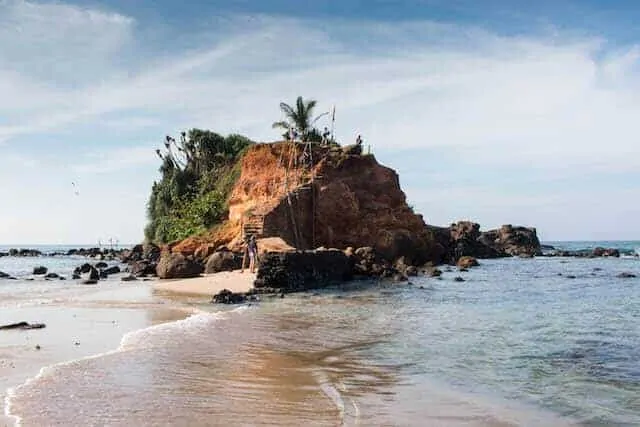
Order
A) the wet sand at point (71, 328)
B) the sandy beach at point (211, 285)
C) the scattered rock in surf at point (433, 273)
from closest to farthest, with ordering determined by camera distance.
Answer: the wet sand at point (71, 328) → the sandy beach at point (211, 285) → the scattered rock in surf at point (433, 273)

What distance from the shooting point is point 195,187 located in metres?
55.8

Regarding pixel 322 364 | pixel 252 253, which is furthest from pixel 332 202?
pixel 322 364

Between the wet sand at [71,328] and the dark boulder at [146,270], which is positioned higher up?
the dark boulder at [146,270]

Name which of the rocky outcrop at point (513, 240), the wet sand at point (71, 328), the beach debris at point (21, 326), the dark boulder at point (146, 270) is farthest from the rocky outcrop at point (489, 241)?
the beach debris at point (21, 326)

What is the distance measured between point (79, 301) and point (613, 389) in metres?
16.0

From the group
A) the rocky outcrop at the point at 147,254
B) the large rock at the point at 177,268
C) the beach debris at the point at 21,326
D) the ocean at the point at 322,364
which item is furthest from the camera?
the rocky outcrop at the point at 147,254

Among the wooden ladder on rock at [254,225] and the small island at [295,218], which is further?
the wooden ladder on rock at [254,225]

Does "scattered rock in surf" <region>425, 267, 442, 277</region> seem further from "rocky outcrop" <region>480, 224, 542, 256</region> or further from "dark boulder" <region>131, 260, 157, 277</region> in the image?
"rocky outcrop" <region>480, 224, 542, 256</region>

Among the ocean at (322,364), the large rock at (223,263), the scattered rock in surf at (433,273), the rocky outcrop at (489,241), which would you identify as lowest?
the ocean at (322,364)

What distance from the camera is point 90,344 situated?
12305 millimetres

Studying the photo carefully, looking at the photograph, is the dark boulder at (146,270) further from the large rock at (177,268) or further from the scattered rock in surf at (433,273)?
the scattered rock in surf at (433,273)

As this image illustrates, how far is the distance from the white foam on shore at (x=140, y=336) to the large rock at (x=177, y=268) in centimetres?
1268

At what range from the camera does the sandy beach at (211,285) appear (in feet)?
81.9

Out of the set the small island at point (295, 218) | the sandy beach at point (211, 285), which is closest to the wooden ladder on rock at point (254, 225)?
the small island at point (295, 218)
